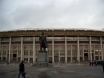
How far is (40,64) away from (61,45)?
182ft

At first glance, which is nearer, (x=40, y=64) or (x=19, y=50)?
(x=40, y=64)

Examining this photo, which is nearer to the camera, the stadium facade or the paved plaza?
the paved plaza

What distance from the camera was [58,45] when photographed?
9194 cm

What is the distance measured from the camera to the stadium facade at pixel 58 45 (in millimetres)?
89125

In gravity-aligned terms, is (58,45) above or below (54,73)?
above

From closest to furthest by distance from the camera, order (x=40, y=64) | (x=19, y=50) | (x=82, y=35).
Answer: (x=40, y=64)
(x=82, y=35)
(x=19, y=50)

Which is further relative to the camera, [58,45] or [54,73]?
[58,45]

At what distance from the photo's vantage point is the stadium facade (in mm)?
89125

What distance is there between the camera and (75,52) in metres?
92.2

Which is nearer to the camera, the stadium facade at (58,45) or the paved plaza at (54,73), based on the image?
the paved plaza at (54,73)

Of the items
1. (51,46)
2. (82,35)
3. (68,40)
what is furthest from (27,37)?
(82,35)

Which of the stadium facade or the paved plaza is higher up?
the stadium facade

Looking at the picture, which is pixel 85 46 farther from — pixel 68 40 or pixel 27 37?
pixel 27 37

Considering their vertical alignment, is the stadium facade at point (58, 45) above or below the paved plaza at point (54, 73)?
above
